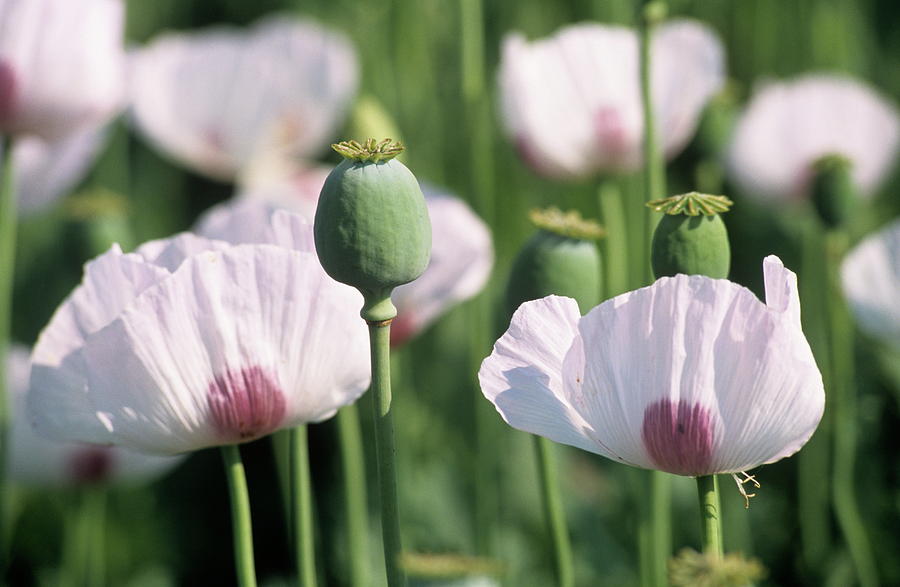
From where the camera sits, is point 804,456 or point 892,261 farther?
point 804,456

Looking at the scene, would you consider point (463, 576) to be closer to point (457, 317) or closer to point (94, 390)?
point (94, 390)

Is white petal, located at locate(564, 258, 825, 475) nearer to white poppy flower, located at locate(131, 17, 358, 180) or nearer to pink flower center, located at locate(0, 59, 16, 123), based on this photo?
pink flower center, located at locate(0, 59, 16, 123)

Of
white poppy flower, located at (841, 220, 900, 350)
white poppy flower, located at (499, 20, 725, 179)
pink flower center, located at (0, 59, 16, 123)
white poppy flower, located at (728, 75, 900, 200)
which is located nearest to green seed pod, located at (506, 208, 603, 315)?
white poppy flower, located at (841, 220, 900, 350)

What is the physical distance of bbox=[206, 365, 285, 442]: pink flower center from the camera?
57 cm

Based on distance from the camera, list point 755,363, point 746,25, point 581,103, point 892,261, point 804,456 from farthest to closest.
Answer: point 746,25 < point 804,456 < point 581,103 < point 892,261 < point 755,363

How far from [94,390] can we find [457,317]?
3.13 ft

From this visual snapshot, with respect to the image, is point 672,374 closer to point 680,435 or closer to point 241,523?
point 680,435

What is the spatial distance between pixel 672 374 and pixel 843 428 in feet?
1.99

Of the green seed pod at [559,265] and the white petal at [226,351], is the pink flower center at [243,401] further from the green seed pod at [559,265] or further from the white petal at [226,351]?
the green seed pod at [559,265]

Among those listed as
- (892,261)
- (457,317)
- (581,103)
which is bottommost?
(457,317)

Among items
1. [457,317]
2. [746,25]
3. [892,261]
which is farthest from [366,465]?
[746,25]

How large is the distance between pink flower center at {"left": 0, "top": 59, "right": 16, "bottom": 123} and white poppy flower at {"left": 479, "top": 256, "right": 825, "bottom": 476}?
0.57 metres

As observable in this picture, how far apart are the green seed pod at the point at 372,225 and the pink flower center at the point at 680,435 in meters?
0.12

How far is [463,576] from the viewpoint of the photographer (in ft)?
1.86
